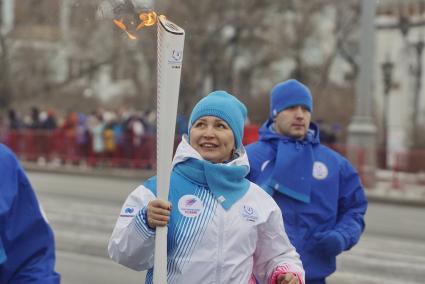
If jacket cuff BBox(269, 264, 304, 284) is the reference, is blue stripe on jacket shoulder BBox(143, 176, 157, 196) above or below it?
above

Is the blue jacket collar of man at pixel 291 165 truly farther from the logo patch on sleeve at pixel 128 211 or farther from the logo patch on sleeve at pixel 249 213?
the logo patch on sleeve at pixel 128 211

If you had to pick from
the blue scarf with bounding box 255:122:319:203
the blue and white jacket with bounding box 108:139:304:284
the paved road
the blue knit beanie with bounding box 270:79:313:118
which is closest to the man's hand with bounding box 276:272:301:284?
the blue and white jacket with bounding box 108:139:304:284

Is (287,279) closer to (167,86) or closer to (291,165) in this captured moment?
(167,86)

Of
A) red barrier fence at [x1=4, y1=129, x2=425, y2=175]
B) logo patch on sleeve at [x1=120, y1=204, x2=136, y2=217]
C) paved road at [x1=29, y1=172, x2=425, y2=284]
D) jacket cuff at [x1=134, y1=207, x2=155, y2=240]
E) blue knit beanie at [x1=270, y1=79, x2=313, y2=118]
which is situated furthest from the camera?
red barrier fence at [x1=4, y1=129, x2=425, y2=175]

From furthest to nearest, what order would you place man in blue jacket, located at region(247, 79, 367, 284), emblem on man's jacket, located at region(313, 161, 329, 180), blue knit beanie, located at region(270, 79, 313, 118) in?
blue knit beanie, located at region(270, 79, 313, 118) → emblem on man's jacket, located at region(313, 161, 329, 180) → man in blue jacket, located at region(247, 79, 367, 284)

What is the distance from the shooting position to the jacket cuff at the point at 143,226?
280 cm

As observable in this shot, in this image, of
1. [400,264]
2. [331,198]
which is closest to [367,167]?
[400,264]

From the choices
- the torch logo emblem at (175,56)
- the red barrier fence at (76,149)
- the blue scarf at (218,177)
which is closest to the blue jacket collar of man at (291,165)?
the blue scarf at (218,177)

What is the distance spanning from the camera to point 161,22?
8.96 feet

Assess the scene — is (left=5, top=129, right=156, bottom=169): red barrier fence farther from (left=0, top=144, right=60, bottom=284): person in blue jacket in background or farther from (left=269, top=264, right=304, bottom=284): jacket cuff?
(left=0, top=144, right=60, bottom=284): person in blue jacket in background

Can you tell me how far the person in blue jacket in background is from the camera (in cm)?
271

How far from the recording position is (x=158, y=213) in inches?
108

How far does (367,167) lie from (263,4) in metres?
13.0

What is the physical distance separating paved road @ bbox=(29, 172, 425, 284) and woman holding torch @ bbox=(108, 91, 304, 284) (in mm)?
4418
